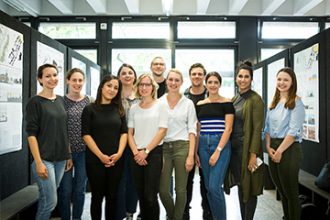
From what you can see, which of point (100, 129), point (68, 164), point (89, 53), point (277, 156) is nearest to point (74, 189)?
point (68, 164)

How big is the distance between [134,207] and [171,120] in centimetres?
107

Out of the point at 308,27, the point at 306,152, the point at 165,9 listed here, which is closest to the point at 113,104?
the point at 306,152

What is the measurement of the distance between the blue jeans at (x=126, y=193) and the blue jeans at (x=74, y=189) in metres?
0.37

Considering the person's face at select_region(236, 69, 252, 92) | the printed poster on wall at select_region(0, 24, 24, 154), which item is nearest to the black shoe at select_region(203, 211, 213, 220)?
the person's face at select_region(236, 69, 252, 92)

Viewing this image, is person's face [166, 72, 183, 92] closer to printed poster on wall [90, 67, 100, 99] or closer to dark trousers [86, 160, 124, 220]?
dark trousers [86, 160, 124, 220]

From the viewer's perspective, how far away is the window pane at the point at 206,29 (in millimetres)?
7371

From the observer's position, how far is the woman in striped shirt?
2.84 meters

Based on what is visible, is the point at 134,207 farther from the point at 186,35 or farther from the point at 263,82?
the point at 186,35

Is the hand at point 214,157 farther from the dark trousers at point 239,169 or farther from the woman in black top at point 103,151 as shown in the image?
the woman in black top at point 103,151

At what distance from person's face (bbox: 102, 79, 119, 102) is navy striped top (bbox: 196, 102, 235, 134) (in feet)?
2.77

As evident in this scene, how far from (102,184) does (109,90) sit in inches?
32.0

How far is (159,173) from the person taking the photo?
2.75m

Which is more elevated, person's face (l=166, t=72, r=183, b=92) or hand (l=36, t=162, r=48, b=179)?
Result: person's face (l=166, t=72, r=183, b=92)

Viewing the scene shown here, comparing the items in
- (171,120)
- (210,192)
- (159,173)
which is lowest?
(210,192)
